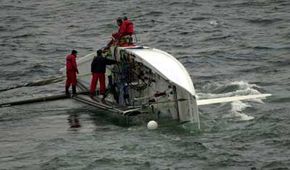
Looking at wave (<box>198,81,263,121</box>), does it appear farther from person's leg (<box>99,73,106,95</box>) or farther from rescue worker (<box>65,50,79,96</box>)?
rescue worker (<box>65,50,79,96</box>)

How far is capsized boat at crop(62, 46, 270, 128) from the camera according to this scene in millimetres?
17578

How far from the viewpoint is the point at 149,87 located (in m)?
19.9

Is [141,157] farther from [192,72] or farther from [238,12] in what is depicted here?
[238,12]

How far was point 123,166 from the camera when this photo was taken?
14.7m

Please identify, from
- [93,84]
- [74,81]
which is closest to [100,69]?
[93,84]

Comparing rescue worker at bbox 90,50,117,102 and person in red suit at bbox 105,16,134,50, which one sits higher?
person in red suit at bbox 105,16,134,50

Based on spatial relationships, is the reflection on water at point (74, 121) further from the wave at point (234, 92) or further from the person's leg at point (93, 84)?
the wave at point (234, 92)

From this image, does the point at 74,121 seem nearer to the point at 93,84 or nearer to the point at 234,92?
the point at 93,84

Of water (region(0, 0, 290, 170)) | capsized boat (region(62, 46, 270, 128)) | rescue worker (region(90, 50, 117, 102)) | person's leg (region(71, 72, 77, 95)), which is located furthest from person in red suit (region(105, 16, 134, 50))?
water (region(0, 0, 290, 170))

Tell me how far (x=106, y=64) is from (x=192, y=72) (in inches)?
233

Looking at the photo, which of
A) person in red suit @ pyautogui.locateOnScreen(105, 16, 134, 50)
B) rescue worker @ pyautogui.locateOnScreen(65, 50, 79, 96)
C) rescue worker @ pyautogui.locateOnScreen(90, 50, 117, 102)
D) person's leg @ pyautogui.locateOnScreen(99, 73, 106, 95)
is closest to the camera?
rescue worker @ pyautogui.locateOnScreen(90, 50, 117, 102)

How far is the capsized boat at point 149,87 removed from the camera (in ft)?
57.7

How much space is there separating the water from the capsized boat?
452 mm

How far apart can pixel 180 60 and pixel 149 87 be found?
814 cm
